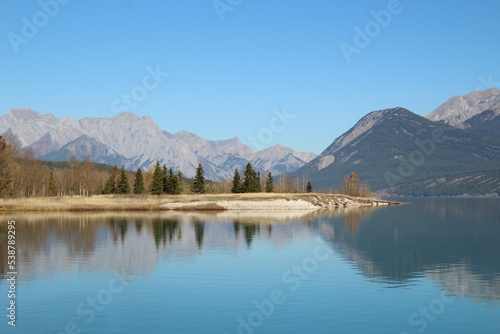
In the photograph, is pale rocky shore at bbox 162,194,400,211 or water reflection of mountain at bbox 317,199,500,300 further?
pale rocky shore at bbox 162,194,400,211

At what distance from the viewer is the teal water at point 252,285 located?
23.4 meters

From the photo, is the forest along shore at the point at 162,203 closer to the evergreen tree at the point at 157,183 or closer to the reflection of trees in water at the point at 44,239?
the evergreen tree at the point at 157,183

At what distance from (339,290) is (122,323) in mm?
13553

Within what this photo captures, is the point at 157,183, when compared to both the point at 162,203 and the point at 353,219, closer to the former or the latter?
the point at 162,203

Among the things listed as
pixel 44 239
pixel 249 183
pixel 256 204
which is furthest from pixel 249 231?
pixel 249 183

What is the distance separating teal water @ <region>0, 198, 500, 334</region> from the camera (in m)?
23.4

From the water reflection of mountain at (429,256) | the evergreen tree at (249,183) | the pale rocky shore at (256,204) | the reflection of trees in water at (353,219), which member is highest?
the evergreen tree at (249,183)

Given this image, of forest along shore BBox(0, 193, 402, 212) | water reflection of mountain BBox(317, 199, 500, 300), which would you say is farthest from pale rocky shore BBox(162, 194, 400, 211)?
water reflection of mountain BBox(317, 199, 500, 300)

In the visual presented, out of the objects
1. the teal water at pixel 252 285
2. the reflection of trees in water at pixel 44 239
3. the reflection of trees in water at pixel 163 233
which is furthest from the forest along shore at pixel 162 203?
the teal water at pixel 252 285

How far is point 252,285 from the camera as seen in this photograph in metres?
31.9

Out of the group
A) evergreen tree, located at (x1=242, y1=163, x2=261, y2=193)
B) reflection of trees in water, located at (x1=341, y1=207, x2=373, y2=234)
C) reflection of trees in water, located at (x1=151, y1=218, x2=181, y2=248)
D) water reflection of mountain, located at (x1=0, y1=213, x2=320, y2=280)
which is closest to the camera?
water reflection of mountain, located at (x1=0, y1=213, x2=320, y2=280)

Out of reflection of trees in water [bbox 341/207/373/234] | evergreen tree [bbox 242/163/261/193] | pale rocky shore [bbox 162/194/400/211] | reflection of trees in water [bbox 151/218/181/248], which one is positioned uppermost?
evergreen tree [bbox 242/163/261/193]

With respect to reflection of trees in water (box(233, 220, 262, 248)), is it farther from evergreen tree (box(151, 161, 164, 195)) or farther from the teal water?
evergreen tree (box(151, 161, 164, 195))

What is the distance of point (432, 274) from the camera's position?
36062mm
